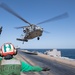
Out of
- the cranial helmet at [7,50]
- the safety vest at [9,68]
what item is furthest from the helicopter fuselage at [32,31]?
the safety vest at [9,68]

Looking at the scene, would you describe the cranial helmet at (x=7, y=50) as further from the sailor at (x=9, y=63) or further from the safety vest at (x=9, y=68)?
the safety vest at (x=9, y=68)

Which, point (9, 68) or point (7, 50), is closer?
point (9, 68)

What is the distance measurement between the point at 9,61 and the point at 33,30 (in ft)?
142

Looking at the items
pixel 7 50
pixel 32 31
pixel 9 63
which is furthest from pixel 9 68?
pixel 32 31

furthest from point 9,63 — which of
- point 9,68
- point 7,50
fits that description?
point 7,50

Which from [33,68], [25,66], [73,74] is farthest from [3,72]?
[73,74]

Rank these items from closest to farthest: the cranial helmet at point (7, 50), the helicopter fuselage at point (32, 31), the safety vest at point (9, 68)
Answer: the safety vest at point (9, 68), the cranial helmet at point (7, 50), the helicopter fuselage at point (32, 31)

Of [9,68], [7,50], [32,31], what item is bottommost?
[9,68]

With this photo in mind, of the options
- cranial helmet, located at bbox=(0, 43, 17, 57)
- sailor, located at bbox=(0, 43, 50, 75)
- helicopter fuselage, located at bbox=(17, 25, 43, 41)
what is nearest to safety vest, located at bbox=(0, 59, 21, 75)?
sailor, located at bbox=(0, 43, 50, 75)

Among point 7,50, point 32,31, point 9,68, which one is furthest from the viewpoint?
point 32,31

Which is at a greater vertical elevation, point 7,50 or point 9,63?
point 7,50

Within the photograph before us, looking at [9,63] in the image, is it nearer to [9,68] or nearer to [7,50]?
[9,68]

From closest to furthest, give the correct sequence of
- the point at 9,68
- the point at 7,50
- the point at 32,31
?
the point at 9,68 < the point at 7,50 < the point at 32,31

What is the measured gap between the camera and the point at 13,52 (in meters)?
3.18
